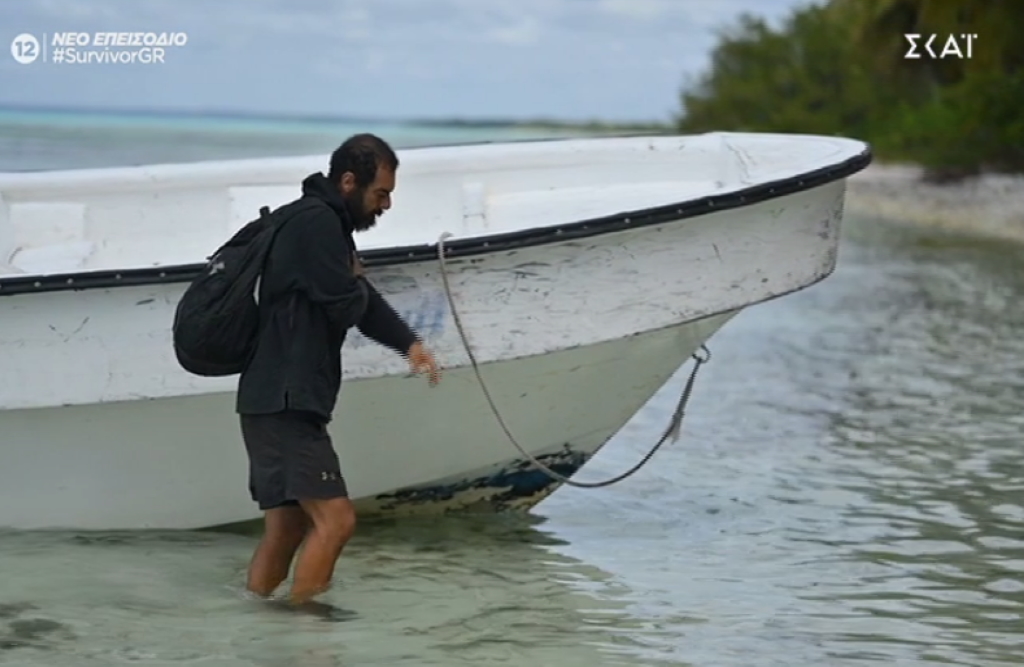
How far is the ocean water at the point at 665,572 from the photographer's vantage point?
16.9 ft

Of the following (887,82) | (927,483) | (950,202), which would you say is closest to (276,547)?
(927,483)

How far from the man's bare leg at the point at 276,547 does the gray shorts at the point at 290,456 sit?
0.53ft

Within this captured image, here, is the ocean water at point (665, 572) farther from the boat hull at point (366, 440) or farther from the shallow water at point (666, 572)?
the boat hull at point (366, 440)

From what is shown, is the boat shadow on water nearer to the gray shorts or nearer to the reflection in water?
the gray shorts

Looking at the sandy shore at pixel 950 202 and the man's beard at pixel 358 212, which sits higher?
the sandy shore at pixel 950 202

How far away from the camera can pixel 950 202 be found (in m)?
34.2

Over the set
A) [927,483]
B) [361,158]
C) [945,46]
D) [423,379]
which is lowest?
[927,483]

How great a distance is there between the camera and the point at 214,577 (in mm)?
5855

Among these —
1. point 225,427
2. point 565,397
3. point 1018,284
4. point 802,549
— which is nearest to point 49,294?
point 225,427

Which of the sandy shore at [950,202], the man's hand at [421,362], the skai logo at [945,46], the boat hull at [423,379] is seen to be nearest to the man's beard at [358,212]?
the man's hand at [421,362]

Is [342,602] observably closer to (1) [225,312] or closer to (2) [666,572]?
(1) [225,312]

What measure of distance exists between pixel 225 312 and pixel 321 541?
2.35 feet

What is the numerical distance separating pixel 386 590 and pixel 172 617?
2.34 feet

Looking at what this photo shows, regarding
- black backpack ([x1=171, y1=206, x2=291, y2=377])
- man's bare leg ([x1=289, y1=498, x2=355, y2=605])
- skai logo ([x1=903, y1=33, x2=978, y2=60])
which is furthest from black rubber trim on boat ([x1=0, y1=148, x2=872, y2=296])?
skai logo ([x1=903, y1=33, x2=978, y2=60])
